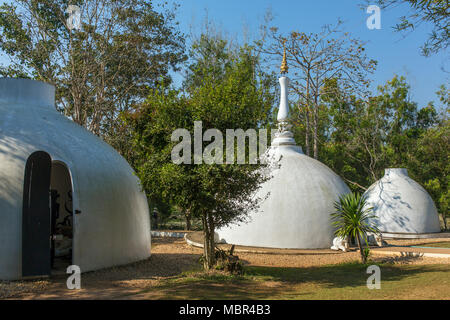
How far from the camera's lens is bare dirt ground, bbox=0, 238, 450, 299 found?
8648mm

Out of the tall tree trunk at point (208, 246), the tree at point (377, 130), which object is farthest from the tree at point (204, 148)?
the tree at point (377, 130)

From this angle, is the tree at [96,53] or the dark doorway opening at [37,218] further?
the tree at [96,53]

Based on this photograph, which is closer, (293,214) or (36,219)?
(36,219)

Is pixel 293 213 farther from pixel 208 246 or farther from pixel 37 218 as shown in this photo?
pixel 37 218

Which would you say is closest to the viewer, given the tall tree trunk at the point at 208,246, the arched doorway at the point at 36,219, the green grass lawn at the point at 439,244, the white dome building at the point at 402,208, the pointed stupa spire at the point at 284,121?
the arched doorway at the point at 36,219

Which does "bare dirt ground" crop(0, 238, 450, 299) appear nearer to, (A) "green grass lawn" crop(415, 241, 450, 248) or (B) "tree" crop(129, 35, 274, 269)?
(B) "tree" crop(129, 35, 274, 269)

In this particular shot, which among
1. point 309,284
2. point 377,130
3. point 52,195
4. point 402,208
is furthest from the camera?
point 377,130

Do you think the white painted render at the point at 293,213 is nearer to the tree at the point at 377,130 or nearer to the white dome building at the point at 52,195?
the white dome building at the point at 52,195

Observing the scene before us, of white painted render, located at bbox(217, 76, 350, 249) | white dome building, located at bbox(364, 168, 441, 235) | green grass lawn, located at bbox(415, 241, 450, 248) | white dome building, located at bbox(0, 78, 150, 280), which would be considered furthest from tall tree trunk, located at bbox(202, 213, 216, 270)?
white dome building, located at bbox(364, 168, 441, 235)

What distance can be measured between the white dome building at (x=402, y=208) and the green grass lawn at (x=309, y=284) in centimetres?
1067

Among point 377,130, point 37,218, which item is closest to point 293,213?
point 37,218

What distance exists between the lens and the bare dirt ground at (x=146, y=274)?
28.4 ft

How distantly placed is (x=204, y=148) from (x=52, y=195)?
5334 mm

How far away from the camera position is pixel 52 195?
12070mm
